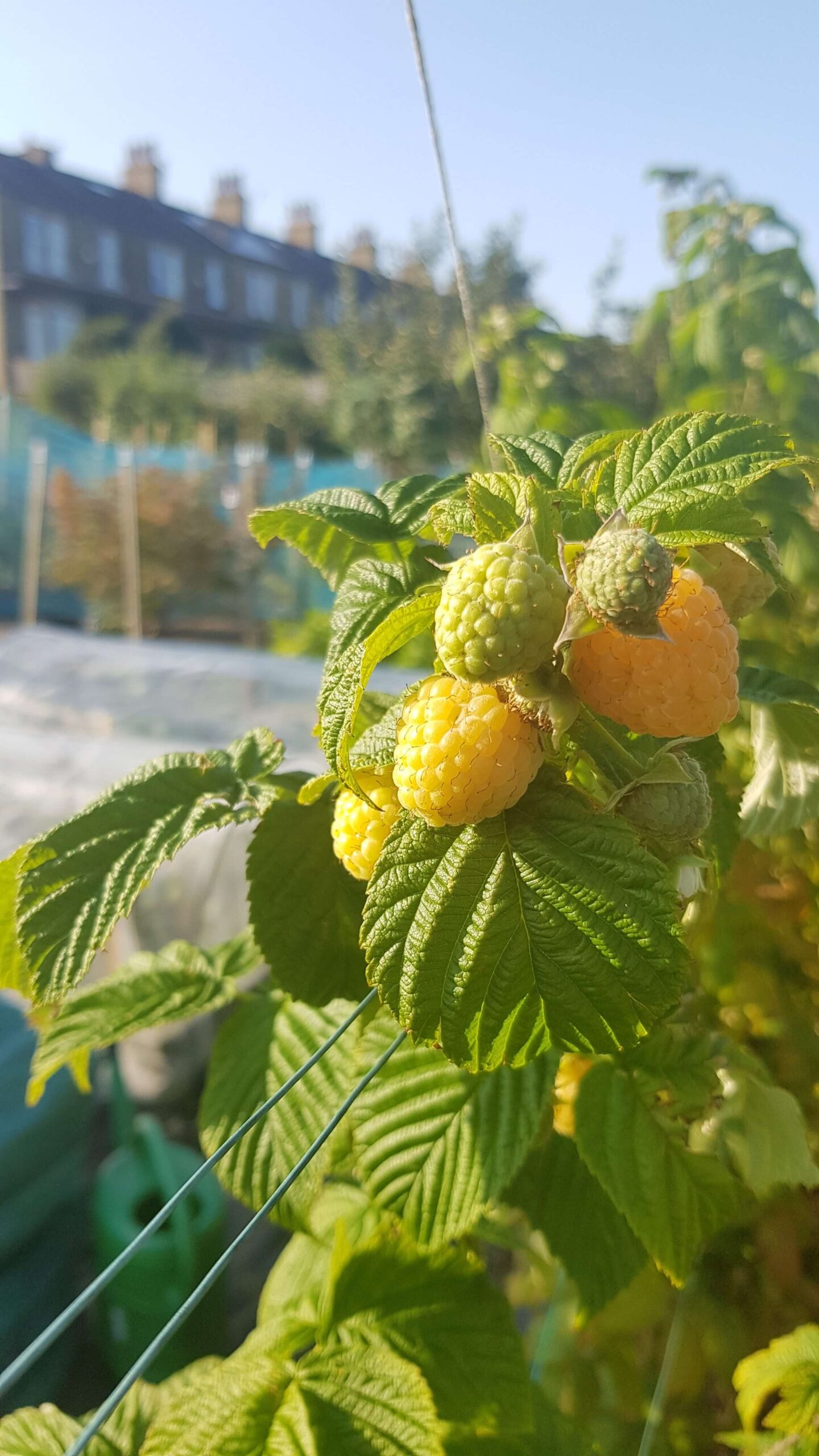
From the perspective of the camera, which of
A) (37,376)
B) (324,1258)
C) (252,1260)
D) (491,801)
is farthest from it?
(37,376)

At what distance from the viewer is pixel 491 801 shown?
0.42 metres

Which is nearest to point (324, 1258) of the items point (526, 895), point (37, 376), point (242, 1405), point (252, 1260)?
point (242, 1405)

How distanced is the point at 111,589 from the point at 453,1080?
313 inches

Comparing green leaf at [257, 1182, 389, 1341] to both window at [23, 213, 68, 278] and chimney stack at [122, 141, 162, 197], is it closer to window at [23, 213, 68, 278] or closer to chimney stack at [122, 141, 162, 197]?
window at [23, 213, 68, 278]

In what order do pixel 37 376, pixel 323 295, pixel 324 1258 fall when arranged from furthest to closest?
1. pixel 323 295
2. pixel 37 376
3. pixel 324 1258

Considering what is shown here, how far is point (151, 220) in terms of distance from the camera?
2023 cm

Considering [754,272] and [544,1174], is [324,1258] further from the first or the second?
[754,272]

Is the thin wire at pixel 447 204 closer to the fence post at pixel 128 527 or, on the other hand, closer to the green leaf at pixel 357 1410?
the green leaf at pixel 357 1410

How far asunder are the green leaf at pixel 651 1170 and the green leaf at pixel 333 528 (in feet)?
1.27

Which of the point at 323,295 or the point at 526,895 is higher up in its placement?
the point at 323,295

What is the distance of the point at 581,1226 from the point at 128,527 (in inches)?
287

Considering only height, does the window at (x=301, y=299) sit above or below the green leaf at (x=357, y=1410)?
above

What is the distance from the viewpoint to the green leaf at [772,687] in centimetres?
59

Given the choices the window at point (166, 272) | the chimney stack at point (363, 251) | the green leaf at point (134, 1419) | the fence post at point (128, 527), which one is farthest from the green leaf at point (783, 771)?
the window at point (166, 272)
